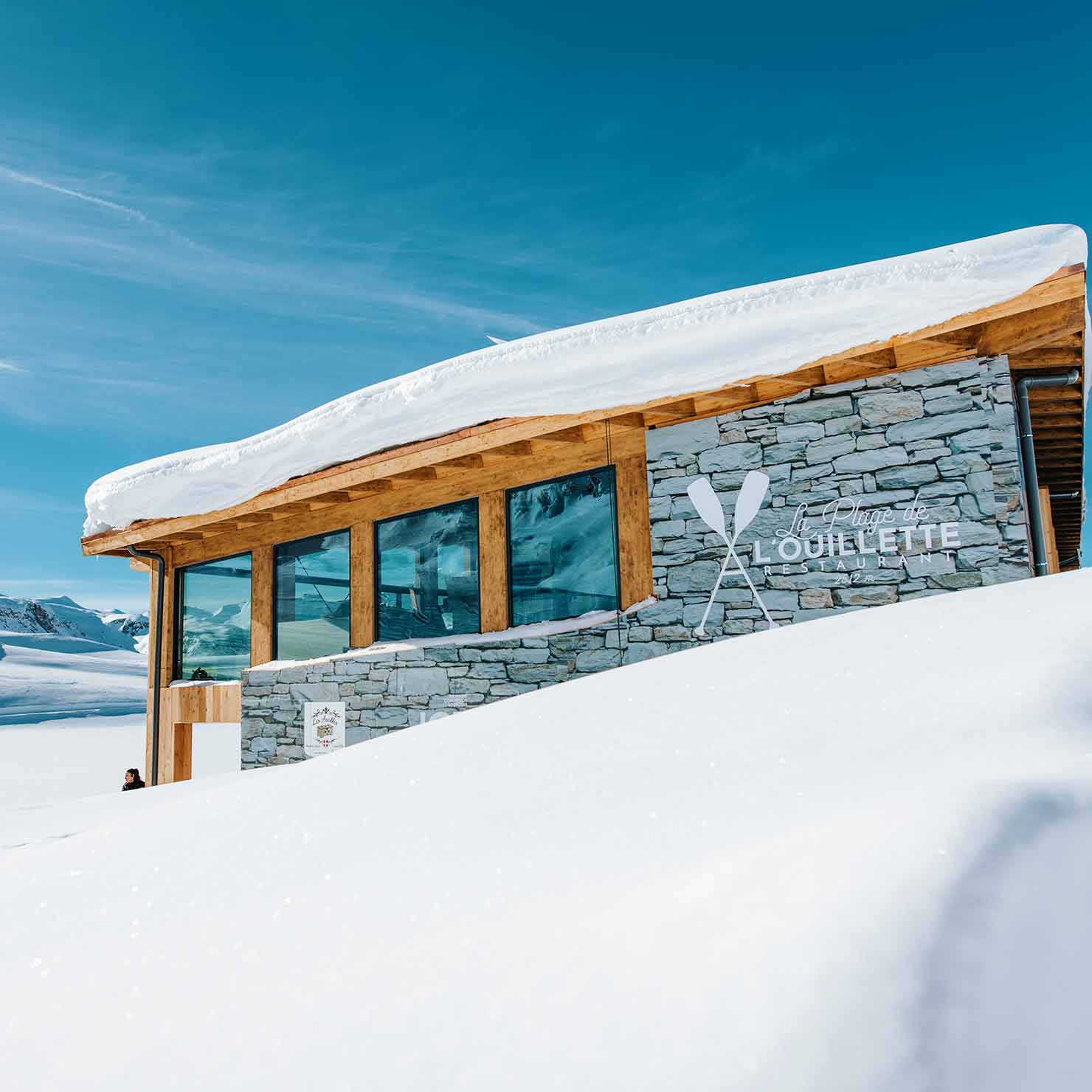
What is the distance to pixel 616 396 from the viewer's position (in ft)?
20.9

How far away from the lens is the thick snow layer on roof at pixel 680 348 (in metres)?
5.28

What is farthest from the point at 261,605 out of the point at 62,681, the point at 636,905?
the point at 62,681

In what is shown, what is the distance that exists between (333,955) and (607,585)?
6232mm

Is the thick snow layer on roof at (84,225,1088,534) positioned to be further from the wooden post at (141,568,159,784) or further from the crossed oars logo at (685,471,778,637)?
the wooden post at (141,568,159,784)

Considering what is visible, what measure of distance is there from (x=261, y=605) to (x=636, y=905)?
31.6ft

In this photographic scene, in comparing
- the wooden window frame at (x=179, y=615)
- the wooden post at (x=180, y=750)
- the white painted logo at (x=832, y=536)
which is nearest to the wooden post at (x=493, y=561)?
the white painted logo at (x=832, y=536)

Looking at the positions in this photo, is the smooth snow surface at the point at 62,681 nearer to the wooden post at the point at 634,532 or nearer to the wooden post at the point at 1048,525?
the wooden post at the point at 634,532

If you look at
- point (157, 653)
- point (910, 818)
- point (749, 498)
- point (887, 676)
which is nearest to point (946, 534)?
point (749, 498)

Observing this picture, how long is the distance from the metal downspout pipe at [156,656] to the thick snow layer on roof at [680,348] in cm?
367

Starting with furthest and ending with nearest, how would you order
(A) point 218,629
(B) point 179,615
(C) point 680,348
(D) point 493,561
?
(B) point 179,615
(A) point 218,629
(D) point 493,561
(C) point 680,348

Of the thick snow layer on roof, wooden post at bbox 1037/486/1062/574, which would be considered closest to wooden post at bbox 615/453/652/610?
the thick snow layer on roof

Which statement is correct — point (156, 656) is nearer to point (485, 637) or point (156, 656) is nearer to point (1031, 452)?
point (485, 637)

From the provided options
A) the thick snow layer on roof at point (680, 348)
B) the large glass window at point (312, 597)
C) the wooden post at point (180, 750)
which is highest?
the thick snow layer on roof at point (680, 348)

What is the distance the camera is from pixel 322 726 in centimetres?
896
